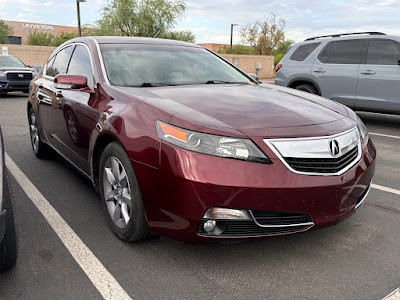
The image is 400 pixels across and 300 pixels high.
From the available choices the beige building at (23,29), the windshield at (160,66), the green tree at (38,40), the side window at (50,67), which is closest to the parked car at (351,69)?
the windshield at (160,66)

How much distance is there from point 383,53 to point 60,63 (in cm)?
619

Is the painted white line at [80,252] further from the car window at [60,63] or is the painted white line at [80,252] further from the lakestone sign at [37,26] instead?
the lakestone sign at [37,26]

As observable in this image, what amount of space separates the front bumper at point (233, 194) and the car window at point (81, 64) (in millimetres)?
1422

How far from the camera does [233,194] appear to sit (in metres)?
Answer: 2.21

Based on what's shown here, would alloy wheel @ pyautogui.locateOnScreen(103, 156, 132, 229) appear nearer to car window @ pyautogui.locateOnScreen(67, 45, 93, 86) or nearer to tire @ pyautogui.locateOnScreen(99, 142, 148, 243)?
tire @ pyautogui.locateOnScreen(99, 142, 148, 243)

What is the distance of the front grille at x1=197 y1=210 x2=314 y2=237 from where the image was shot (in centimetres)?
230

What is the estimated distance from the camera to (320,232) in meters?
3.02

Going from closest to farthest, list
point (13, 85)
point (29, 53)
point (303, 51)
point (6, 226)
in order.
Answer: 1. point (6, 226)
2. point (303, 51)
3. point (13, 85)
4. point (29, 53)

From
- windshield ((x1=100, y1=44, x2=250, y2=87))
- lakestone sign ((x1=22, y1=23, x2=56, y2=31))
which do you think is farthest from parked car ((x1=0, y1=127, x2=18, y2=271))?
lakestone sign ((x1=22, y1=23, x2=56, y2=31))

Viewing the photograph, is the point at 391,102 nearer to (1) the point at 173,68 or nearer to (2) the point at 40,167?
(1) the point at 173,68

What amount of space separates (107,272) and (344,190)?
158 cm

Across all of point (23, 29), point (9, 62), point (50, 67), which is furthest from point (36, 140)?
point (23, 29)

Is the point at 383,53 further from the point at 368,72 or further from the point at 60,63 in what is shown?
the point at 60,63

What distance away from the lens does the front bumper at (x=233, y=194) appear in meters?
2.21
